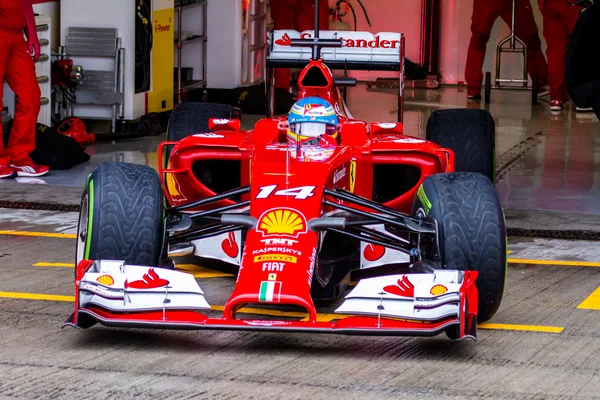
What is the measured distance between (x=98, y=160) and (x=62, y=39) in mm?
2196

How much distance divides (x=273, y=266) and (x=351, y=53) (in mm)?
4198

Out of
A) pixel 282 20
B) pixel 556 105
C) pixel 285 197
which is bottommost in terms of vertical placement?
pixel 285 197

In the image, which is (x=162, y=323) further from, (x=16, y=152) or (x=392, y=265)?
(x=16, y=152)

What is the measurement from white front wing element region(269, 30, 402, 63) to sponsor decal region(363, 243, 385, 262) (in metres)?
2.98

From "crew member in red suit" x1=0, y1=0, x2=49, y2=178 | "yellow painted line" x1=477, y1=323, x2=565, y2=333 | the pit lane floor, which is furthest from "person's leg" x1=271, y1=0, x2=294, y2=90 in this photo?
"yellow painted line" x1=477, y1=323, x2=565, y2=333

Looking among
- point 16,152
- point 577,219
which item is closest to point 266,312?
point 577,219

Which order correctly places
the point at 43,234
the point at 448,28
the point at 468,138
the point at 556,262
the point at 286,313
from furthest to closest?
1. the point at 448,28
2. the point at 468,138
3. the point at 43,234
4. the point at 556,262
5. the point at 286,313

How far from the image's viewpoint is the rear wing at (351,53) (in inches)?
370

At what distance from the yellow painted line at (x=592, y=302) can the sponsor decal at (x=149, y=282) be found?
2314 millimetres

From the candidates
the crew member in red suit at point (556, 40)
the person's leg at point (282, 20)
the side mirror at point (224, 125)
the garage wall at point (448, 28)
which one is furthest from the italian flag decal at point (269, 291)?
the garage wall at point (448, 28)

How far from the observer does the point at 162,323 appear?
5.25m

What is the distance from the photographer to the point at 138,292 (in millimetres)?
5387

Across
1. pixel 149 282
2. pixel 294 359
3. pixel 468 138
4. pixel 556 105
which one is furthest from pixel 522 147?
pixel 149 282

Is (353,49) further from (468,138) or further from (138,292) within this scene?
(138,292)
